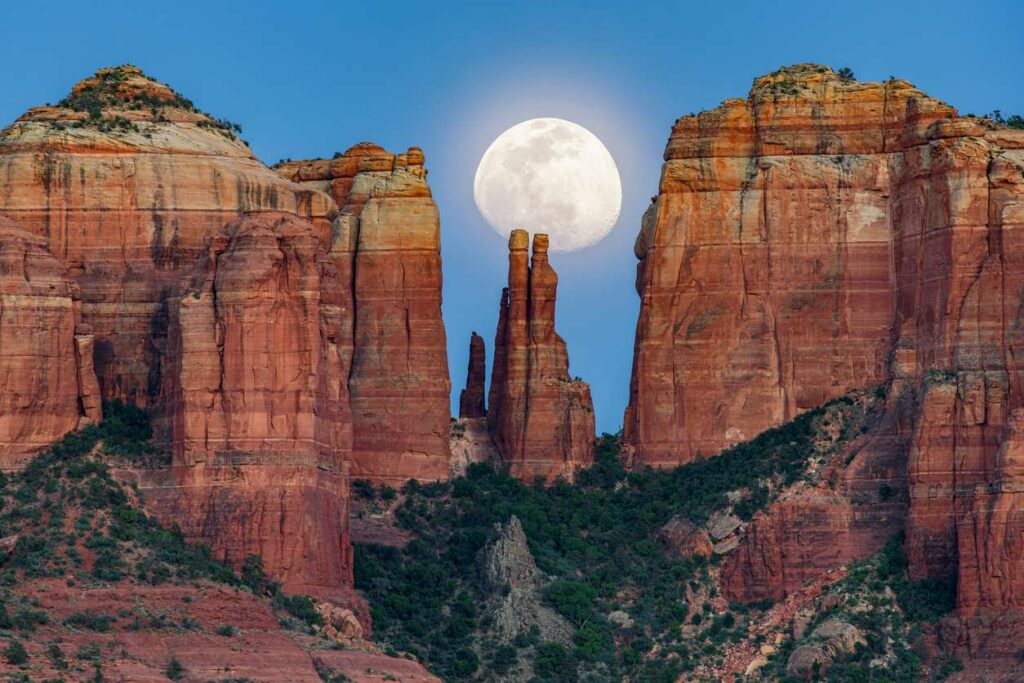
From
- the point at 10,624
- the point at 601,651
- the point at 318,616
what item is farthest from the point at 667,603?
the point at 10,624

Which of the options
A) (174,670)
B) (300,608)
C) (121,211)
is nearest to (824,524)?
(300,608)

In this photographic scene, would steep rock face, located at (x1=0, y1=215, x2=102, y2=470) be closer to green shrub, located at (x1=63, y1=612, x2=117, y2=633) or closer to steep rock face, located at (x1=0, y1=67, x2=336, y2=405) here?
steep rock face, located at (x1=0, y1=67, x2=336, y2=405)

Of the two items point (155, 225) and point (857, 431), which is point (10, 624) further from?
point (857, 431)

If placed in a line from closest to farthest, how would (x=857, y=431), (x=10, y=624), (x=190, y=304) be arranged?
(x=10, y=624), (x=190, y=304), (x=857, y=431)

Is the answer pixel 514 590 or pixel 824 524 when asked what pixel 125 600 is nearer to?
pixel 514 590

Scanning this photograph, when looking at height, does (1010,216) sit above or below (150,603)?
above

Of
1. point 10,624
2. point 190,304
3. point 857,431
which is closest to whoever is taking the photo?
point 10,624
